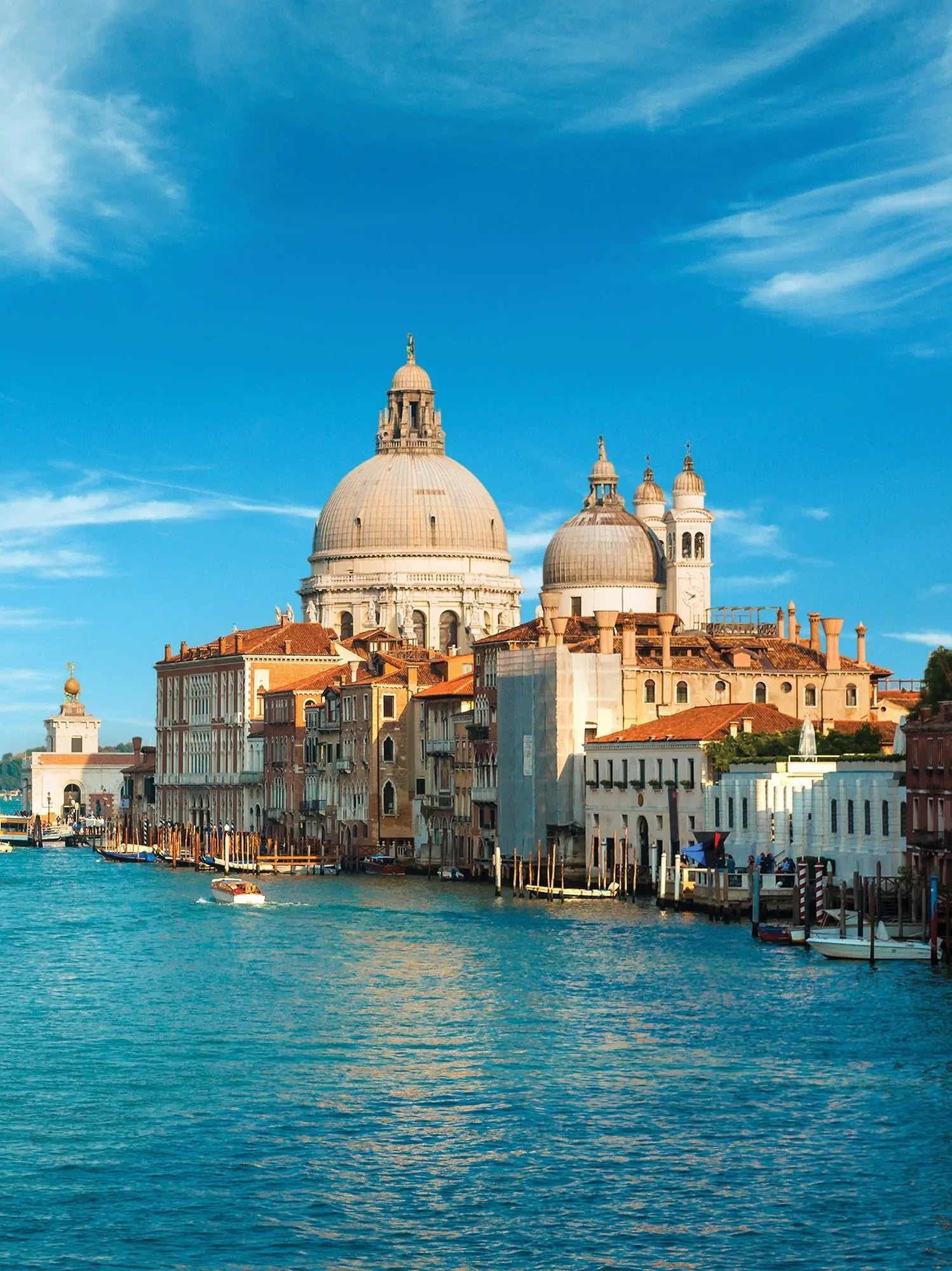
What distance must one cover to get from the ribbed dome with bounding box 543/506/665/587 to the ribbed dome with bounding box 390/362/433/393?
23.5m

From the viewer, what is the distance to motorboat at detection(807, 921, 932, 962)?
44.7 meters

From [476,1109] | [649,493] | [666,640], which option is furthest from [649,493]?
[476,1109]

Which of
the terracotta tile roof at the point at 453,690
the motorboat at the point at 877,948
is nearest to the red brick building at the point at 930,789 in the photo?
A: the motorboat at the point at 877,948

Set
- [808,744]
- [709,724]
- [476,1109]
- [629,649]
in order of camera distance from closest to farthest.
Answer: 1. [476,1109]
2. [808,744]
3. [709,724]
4. [629,649]

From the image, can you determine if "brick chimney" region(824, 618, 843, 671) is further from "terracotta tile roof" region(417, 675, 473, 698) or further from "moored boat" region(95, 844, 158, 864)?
"moored boat" region(95, 844, 158, 864)

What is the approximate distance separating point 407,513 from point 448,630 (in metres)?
6.17

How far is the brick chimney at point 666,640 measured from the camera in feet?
255

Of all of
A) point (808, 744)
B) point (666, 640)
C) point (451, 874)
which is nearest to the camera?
point (808, 744)

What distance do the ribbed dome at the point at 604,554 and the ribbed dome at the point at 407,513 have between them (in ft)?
54.0

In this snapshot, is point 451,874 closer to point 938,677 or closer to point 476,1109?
point 938,677

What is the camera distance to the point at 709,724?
68.7 meters

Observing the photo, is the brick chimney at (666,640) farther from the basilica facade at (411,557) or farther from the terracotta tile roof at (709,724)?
the basilica facade at (411,557)

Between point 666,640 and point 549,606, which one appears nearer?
point 666,640

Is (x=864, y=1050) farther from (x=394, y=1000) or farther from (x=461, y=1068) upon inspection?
(x=394, y=1000)
